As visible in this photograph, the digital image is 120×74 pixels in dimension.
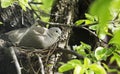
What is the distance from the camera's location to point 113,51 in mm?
Result: 1261

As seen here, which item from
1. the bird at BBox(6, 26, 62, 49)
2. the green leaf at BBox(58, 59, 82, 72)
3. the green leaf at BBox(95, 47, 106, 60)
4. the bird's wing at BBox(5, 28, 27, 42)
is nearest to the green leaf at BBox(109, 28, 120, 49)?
the green leaf at BBox(95, 47, 106, 60)

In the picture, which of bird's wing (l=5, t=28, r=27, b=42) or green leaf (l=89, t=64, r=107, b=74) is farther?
bird's wing (l=5, t=28, r=27, b=42)

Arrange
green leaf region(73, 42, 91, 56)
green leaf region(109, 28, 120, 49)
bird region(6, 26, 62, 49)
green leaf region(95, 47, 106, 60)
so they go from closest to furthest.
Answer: green leaf region(109, 28, 120, 49) → green leaf region(95, 47, 106, 60) → green leaf region(73, 42, 91, 56) → bird region(6, 26, 62, 49)

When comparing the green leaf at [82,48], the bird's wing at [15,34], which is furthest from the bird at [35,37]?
the green leaf at [82,48]

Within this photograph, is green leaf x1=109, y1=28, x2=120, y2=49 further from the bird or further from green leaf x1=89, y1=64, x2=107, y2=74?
the bird

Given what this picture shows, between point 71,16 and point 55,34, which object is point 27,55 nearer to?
point 55,34

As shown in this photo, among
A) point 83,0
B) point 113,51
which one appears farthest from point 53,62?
point 83,0

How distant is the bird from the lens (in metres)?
1.64

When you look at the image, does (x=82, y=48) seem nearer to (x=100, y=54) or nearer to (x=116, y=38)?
(x=100, y=54)

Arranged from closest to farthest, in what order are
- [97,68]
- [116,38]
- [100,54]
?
[116,38]
[97,68]
[100,54]

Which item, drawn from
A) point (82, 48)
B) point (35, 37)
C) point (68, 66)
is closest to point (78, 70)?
point (68, 66)

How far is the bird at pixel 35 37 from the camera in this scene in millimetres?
1637

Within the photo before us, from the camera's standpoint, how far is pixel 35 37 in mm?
1696

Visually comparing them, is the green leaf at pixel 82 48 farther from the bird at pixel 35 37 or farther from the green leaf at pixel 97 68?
the green leaf at pixel 97 68
